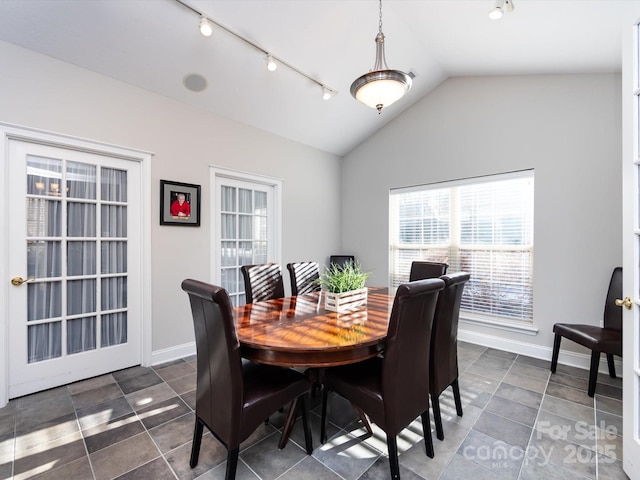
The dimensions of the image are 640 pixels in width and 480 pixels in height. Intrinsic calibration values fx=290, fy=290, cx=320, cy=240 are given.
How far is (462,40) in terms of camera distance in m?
2.92

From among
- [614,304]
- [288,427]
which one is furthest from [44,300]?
[614,304]

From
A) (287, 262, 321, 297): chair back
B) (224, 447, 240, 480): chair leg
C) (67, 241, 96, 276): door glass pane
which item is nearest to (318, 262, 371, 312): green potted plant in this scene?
(287, 262, 321, 297): chair back

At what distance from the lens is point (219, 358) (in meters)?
1.44

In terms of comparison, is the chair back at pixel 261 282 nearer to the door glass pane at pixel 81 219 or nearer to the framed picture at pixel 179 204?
the framed picture at pixel 179 204

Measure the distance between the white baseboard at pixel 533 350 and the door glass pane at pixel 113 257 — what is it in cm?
403

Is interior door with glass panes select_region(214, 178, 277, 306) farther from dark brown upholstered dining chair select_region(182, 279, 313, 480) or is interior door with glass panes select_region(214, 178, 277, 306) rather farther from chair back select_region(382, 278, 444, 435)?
chair back select_region(382, 278, 444, 435)

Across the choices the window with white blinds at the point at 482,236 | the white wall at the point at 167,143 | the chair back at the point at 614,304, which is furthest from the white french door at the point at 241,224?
the chair back at the point at 614,304

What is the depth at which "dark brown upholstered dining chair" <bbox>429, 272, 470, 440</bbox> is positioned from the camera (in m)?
1.88

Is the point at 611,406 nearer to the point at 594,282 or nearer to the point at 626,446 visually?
the point at 626,446

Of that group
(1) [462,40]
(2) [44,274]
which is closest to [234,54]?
(1) [462,40]

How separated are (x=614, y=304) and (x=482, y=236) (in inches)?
52.9

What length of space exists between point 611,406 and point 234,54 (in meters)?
4.36

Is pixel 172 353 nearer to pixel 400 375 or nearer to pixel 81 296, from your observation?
pixel 81 296

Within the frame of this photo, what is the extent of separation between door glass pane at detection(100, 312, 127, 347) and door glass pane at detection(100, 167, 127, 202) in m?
1.14
